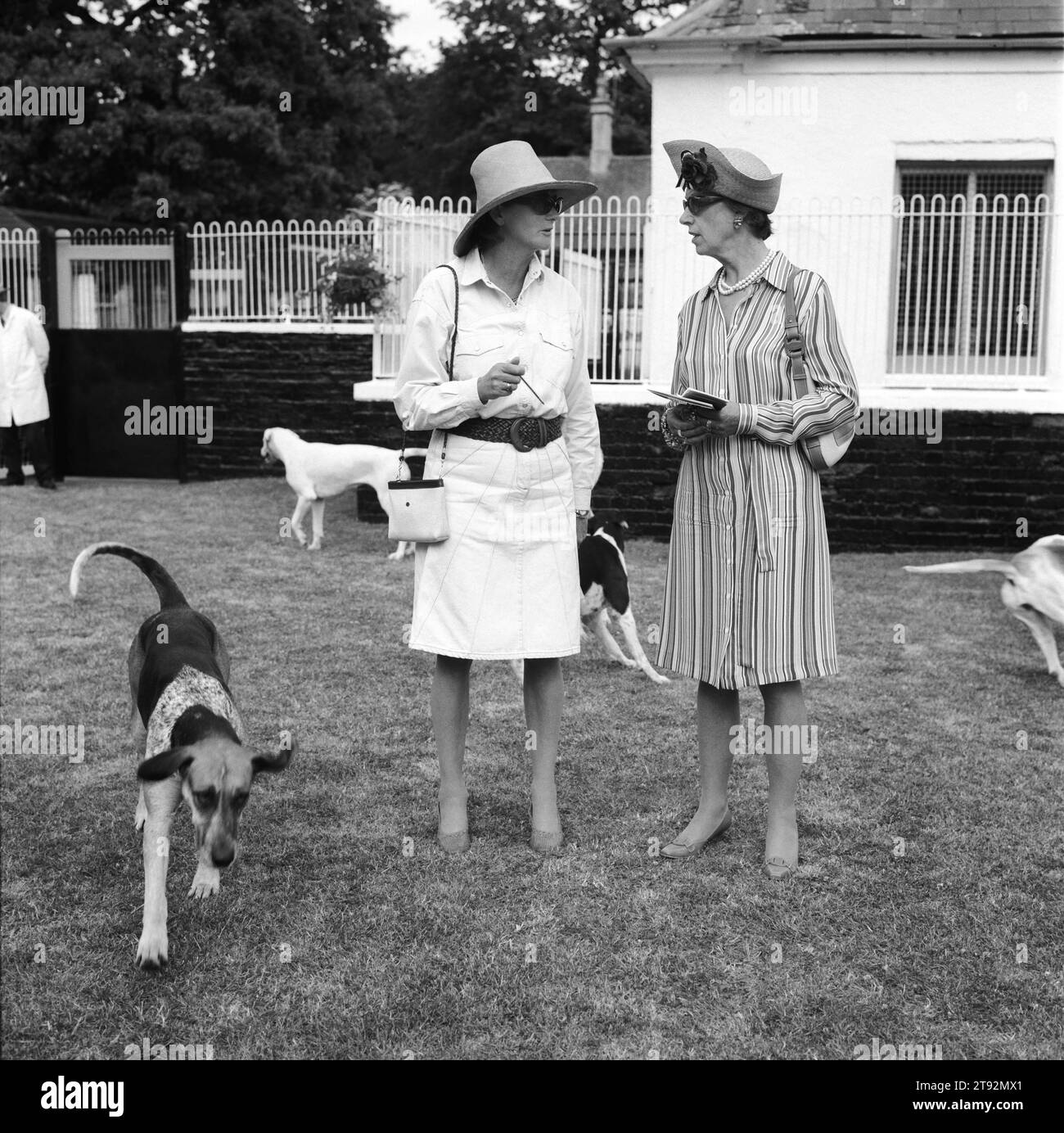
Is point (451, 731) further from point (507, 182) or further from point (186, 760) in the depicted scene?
point (507, 182)

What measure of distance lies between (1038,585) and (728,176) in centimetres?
360

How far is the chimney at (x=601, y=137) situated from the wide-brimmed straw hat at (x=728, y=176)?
33374 mm

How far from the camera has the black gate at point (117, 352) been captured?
15742mm

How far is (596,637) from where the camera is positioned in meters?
7.57

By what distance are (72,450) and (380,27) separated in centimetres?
1977

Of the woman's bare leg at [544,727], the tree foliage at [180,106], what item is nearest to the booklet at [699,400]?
the woman's bare leg at [544,727]

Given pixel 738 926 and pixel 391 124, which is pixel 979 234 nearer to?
pixel 738 926

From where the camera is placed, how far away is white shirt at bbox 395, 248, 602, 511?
4.08 metres

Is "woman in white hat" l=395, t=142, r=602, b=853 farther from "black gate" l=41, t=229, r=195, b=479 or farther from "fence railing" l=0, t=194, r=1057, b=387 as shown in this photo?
"black gate" l=41, t=229, r=195, b=479

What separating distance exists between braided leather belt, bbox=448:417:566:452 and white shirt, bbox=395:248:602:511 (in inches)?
1.0

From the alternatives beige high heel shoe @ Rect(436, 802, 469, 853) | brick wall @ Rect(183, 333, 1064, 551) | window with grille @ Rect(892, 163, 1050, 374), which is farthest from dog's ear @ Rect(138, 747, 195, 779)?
window with grille @ Rect(892, 163, 1050, 374)

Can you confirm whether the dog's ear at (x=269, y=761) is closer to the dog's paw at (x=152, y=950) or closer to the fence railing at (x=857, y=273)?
the dog's paw at (x=152, y=950)

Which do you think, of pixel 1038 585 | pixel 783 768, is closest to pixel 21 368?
pixel 1038 585

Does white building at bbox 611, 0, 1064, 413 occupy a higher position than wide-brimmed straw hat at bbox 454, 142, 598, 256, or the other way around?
white building at bbox 611, 0, 1064, 413
